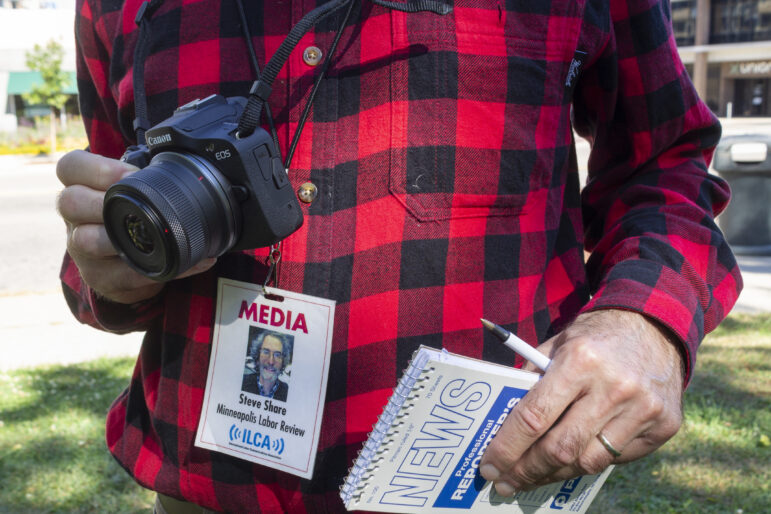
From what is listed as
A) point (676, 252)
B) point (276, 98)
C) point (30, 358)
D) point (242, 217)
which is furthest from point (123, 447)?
point (30, 358)

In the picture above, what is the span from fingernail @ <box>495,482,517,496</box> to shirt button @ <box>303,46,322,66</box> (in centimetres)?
67

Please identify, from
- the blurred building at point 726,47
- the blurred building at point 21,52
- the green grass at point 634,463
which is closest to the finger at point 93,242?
the green grass at point 634,463

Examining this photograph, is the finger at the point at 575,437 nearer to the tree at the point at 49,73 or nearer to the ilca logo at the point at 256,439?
the ilca logo at the point at 256,439

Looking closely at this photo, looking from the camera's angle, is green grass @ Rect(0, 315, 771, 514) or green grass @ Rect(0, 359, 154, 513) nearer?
green grass @ Rect(0, 315, 771, 514)

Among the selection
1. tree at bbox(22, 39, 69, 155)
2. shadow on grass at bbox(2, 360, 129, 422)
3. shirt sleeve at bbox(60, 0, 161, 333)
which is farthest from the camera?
tree at bbox(22, 39, 69, 155)

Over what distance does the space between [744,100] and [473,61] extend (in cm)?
4266

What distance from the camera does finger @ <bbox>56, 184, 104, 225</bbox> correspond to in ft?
3.62

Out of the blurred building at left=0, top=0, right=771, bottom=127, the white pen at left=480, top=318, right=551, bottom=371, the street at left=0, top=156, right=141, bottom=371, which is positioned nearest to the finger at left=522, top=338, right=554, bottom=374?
the white pen at left=480, top=318, right=551, bottom=371

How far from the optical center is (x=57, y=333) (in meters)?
5.77

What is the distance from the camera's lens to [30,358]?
17.1 ft

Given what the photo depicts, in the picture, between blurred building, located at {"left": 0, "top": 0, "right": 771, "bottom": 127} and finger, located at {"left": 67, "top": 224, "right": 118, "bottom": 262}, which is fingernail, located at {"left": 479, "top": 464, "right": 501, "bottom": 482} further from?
blurred building, located at {"left": 0, "top": 0, "right": 771, "bottom": 127}

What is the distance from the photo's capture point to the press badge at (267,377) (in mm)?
1115

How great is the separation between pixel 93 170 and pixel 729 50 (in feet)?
140

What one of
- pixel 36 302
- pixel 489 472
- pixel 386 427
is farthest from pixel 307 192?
pixel 36 302
